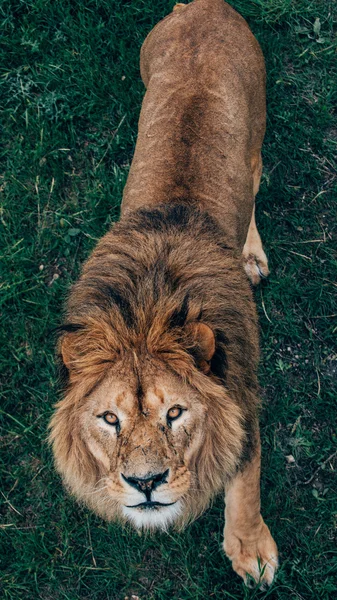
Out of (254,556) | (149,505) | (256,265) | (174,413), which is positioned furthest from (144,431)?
(256,265)

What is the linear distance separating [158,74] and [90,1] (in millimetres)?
1566

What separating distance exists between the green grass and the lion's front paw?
83 mm

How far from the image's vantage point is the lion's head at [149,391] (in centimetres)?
223

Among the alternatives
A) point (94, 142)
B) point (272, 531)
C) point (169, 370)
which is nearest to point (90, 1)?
point (94, 142)

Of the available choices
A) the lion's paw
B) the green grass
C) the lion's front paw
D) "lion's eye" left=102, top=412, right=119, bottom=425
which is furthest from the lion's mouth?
the lion's paw

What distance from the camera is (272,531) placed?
3561 millimetres

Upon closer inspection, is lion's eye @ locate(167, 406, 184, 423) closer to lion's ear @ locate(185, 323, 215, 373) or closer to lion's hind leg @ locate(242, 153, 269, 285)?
lion's ear @ locate(185, 323, 215, 373)

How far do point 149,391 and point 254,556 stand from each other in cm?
160

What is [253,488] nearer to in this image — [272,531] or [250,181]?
[272,531]

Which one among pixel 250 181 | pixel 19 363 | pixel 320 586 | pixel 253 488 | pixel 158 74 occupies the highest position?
pixel 158 74

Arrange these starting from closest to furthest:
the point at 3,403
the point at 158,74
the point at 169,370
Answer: the point at 169,370 < the point at 158,74 < the point at 3,403

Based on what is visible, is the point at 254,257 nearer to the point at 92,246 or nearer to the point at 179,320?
the point at 92,246

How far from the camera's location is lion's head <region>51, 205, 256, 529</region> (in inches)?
87.8

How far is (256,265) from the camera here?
404cm
